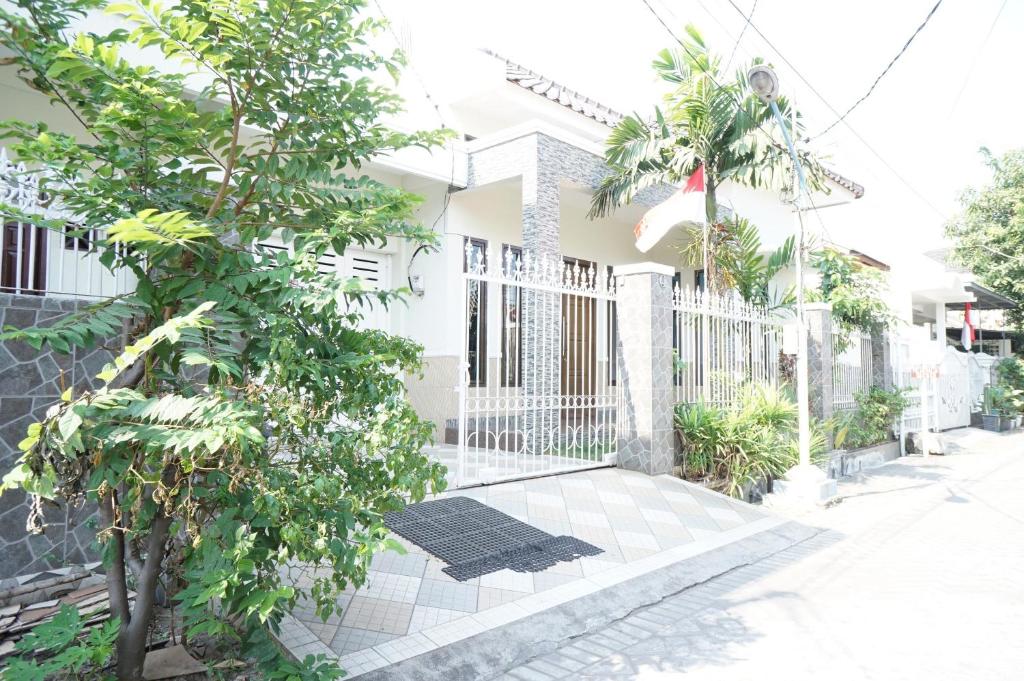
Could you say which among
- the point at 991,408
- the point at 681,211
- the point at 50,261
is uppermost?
the point at 681,211

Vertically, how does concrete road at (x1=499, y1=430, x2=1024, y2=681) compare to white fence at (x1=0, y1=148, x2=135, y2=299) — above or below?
below

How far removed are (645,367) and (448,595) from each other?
4.23 meters

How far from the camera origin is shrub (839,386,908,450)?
11320mm

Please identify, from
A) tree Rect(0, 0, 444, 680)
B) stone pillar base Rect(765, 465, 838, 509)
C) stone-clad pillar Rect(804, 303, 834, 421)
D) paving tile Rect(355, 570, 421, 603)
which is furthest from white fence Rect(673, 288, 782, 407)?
tree Rect(0, 0, 444, 680)

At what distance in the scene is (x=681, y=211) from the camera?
914 cm

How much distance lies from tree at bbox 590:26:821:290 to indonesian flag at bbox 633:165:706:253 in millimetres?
438

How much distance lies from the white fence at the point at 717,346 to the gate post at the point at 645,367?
2.01 feet

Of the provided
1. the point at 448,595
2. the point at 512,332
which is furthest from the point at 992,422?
the point at 448,595

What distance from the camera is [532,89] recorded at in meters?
10.4

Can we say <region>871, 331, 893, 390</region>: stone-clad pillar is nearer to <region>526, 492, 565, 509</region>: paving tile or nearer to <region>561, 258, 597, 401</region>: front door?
<region>561, 258, 597, 401</region>: front door

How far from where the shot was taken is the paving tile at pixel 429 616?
3793 mm

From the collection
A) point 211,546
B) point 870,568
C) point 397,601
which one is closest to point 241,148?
point 211,546

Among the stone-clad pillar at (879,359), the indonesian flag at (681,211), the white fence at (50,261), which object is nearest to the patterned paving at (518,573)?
the white fence at (50,261)

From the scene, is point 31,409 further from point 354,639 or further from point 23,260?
point 354,639
